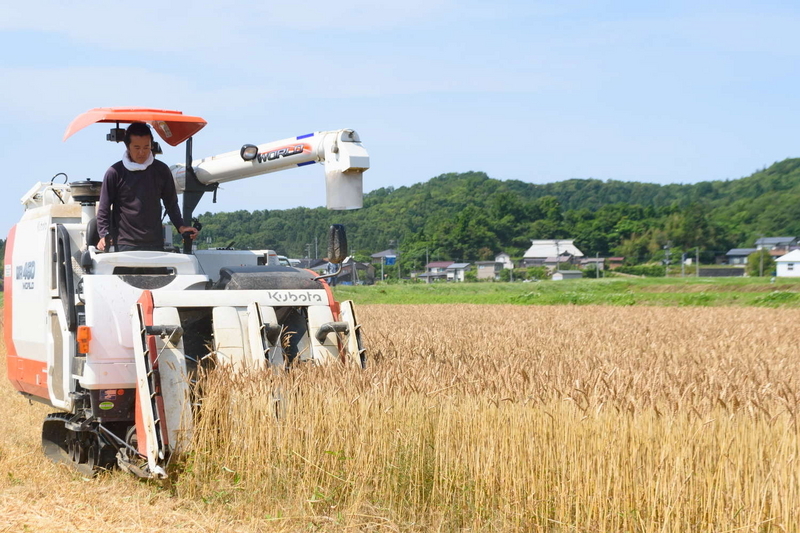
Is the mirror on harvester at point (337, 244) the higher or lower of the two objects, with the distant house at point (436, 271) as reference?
higher

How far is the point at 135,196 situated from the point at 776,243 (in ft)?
389

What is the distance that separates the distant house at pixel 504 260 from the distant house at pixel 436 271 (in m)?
9.01

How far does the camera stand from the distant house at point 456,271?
11500 cm

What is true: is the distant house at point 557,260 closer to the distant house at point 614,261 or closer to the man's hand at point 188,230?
the distant house at point 614,261

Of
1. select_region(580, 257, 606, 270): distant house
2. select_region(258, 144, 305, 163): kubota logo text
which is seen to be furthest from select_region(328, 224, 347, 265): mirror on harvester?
select_region(580, 257, 606, 270): distant house

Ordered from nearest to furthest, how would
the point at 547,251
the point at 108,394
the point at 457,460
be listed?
the point at 457,460 → the point at 108,394 → the point at 547,251

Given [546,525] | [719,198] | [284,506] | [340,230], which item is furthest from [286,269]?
[719,198]

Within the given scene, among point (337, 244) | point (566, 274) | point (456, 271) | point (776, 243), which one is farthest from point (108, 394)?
point (776, 243)

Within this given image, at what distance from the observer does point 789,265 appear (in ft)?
305

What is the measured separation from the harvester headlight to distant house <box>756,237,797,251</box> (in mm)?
112511

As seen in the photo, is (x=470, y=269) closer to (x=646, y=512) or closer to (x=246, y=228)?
(x=246, y=228)

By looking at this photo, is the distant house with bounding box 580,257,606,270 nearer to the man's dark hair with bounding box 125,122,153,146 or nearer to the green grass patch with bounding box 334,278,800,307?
the green grass patch with bounding box 334,278,800,307

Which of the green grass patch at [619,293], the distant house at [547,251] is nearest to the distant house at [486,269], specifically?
the distant house at [547,251]

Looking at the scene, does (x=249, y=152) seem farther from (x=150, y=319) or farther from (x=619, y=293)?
(x=619, y=293)
